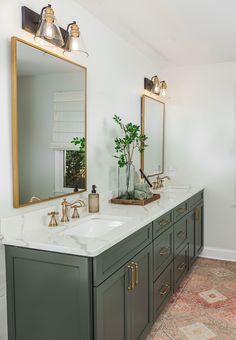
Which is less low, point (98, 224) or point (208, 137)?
point (208, 137)

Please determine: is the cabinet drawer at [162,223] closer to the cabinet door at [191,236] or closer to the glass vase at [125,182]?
the glass vase at [125,182]

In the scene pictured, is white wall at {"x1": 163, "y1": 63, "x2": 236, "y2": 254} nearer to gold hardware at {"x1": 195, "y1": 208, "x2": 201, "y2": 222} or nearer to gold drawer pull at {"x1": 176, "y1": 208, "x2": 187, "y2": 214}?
gold hardware at {"x1": 195, "y1": 208, "x2": 201, "y2": 222}

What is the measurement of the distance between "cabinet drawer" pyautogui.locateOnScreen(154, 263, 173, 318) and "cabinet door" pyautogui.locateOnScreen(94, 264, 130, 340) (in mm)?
556

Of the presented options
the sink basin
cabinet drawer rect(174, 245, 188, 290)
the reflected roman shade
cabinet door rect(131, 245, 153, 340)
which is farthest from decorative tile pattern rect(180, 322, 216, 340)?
the reflected roman shade

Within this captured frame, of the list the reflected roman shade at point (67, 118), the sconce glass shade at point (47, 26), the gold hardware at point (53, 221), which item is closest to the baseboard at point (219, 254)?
the reflected roman shade at point (67, 118)

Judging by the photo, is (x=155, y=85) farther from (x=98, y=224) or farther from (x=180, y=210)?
(x=98, y=224)

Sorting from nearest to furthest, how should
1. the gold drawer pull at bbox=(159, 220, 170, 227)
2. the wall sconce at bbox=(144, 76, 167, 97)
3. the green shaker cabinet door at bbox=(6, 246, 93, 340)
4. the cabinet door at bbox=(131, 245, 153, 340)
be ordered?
the green shaker cabinet door at bbox=(6, 246, 93, 340), the cabinet door at bbox=(131, 245, 153, 340), the gold drawer pull at bbox=(159, 220, 170, 227), the wall sconce at bbox=(144, 76, 167, 97)

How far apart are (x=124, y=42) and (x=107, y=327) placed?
8.23 feet

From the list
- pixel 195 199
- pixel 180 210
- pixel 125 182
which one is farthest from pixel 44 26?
pixel 195 199

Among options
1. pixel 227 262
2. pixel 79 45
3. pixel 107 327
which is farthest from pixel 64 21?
pixel 227 262

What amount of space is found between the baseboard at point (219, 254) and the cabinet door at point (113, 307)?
2471 mm

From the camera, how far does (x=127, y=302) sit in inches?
78.7

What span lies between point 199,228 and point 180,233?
36.8 inches

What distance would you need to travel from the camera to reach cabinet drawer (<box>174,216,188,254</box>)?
120 inches
